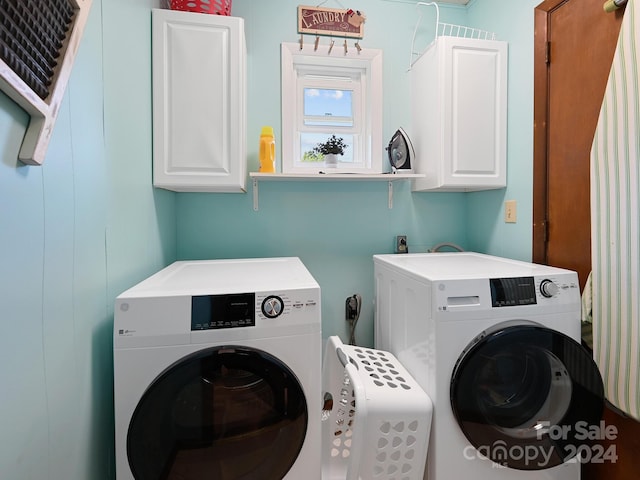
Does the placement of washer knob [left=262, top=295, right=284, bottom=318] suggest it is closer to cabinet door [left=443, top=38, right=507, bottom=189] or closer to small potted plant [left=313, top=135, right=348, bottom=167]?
small potted plant [left=313, top=135, right=348, bottom=167]

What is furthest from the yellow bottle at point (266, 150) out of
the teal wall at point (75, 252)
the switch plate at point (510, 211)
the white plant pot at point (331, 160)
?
the switch plate at point (510, 211)

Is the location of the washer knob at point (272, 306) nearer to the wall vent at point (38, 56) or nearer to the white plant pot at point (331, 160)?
the wall vent at point (38, 56)

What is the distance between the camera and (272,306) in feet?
3.47

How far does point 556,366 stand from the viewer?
3.93ft

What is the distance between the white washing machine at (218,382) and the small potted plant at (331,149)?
3.48 ft

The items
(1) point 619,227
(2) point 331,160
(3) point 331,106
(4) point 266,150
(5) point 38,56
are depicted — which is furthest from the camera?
(3) point 331,106

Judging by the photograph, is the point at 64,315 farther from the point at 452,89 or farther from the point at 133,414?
the point at 452,89

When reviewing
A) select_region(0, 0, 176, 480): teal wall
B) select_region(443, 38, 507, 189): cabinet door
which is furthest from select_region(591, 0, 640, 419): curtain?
select_region(0, 0, 176, 480): teal wall

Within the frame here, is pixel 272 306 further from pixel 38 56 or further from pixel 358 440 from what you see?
pixel 38 56

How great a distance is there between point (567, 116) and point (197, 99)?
1.77 metres

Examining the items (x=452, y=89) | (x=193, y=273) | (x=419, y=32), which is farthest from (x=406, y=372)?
(x=419, y=32)

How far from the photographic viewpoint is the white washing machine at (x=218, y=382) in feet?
3.19

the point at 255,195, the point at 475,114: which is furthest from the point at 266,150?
the point at 475,114

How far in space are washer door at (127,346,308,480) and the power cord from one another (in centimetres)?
99
